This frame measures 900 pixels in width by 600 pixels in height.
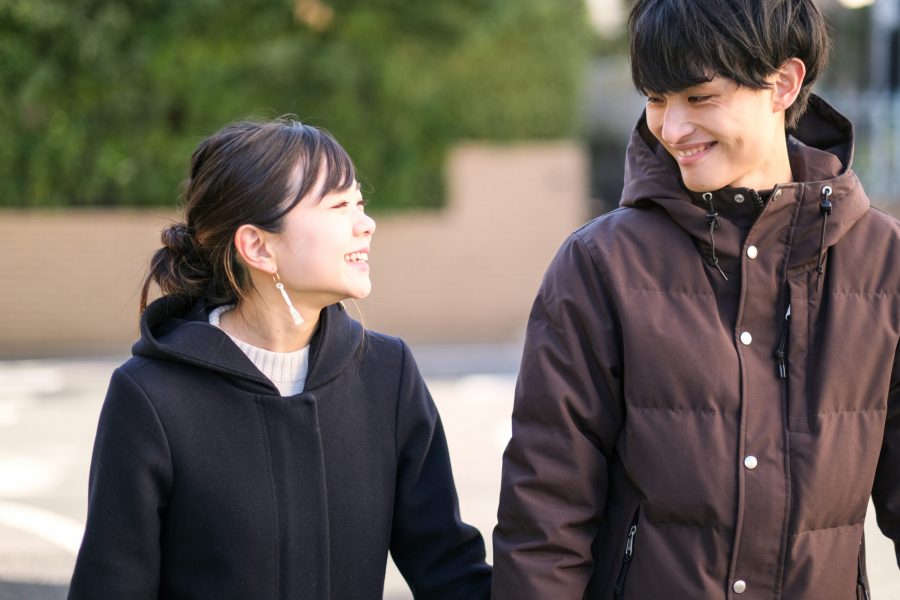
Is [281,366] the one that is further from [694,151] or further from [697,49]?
[697,49]

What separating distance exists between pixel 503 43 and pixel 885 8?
687 centimetres

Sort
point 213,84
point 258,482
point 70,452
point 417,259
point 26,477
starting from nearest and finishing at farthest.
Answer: point 258,482 → point 26,477 → point 70,452 → point 213,84 → point 417,259

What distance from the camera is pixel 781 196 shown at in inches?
87.1

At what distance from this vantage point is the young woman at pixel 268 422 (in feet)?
7.82

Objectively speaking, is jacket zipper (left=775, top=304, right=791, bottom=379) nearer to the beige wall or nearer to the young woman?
the young woman

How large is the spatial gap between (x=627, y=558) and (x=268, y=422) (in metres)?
0.81

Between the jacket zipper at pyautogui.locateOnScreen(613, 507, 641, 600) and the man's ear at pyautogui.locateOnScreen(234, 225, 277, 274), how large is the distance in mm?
964

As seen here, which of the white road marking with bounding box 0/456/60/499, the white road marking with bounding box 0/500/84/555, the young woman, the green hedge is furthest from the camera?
the green hedge

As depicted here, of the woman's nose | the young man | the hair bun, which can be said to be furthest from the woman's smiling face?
the young man

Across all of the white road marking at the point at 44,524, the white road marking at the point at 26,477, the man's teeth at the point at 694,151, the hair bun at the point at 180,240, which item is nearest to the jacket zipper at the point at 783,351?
the man's teeth at the point at 694,151

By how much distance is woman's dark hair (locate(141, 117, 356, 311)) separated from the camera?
2549 millimetres

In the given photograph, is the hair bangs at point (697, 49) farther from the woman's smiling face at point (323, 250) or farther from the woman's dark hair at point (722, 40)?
the woman's smiling face at point (323, 250)

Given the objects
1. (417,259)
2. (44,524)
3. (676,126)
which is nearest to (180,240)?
(676,126)

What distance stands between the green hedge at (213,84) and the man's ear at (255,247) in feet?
34.0
